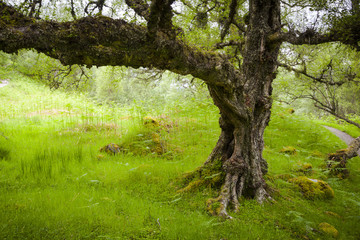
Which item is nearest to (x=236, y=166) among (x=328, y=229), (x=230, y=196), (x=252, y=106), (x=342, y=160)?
(x=230, y=196)

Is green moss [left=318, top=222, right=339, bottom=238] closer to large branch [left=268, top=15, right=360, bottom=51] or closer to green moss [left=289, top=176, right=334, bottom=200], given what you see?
green moss [left=289, top=176, right=334, bottom=200]

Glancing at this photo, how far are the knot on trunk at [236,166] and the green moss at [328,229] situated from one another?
158 centimetres

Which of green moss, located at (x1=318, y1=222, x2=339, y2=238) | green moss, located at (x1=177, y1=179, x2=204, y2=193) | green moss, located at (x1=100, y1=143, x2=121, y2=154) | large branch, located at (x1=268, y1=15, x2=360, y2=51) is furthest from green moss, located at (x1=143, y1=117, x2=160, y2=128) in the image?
green moss, located at (x1=318, y1=222, x2=339, y2=238)

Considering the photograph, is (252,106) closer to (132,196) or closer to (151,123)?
(132,196)

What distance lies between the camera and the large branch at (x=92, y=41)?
7.86 feet

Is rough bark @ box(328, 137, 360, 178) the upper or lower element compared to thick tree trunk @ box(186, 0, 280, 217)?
lower

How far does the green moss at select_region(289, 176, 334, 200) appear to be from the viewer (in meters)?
4.96

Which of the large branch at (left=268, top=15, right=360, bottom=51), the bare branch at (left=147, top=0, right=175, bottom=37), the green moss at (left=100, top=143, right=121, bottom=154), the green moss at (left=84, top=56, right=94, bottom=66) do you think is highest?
the large branch at (left=268, top=15, right=360, bottom=51)

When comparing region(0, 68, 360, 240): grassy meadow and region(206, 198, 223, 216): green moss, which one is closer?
region(0, 68, 360, 240): grassy meadow

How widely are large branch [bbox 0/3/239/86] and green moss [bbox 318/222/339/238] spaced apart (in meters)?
3.80

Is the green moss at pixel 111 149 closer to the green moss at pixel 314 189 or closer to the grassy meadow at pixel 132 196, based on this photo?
the grassy meadow at pixel 132 196


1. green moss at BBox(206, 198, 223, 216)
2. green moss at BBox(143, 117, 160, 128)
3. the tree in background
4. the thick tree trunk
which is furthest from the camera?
green moss at BBox(143, 117, 160, 128)

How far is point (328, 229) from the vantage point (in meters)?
3.60

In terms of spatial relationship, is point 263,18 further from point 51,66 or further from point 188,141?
point 51,66
